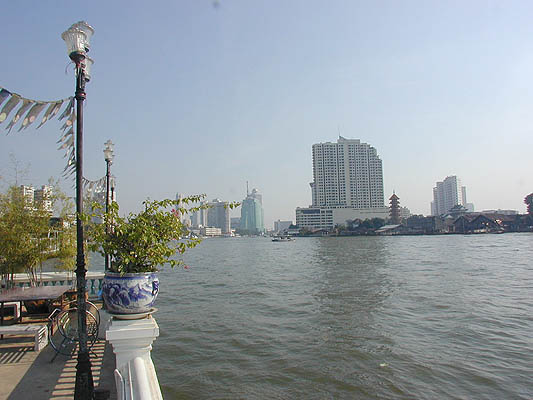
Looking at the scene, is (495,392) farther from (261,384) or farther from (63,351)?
(63,351)

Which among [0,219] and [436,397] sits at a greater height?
[0,219]

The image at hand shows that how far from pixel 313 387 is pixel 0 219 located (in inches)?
314

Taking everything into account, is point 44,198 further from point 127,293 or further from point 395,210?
point 395,210

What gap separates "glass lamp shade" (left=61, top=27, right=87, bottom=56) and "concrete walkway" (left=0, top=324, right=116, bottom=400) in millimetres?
4065

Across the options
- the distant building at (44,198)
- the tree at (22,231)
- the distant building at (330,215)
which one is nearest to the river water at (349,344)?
the tree at (22,231)

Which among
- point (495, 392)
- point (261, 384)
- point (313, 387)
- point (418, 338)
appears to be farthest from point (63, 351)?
point (418, 338)

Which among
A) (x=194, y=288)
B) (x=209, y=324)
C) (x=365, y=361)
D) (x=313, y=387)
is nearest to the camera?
(x=313, y=387)

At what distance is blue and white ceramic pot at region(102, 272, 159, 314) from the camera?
345 cm

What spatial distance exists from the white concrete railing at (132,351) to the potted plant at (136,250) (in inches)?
5.3

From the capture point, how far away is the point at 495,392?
6.77 meters

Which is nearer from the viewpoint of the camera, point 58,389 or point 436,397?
point 58,389

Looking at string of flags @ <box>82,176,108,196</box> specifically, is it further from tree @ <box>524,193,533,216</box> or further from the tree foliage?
tree @ <box>524,193,533,216</box>

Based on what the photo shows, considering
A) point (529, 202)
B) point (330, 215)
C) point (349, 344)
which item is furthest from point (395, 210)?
point (349, 344)

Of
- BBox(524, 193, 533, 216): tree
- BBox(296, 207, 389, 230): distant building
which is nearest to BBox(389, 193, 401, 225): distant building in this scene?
BBox(296, 207, 389, 230): distant building
